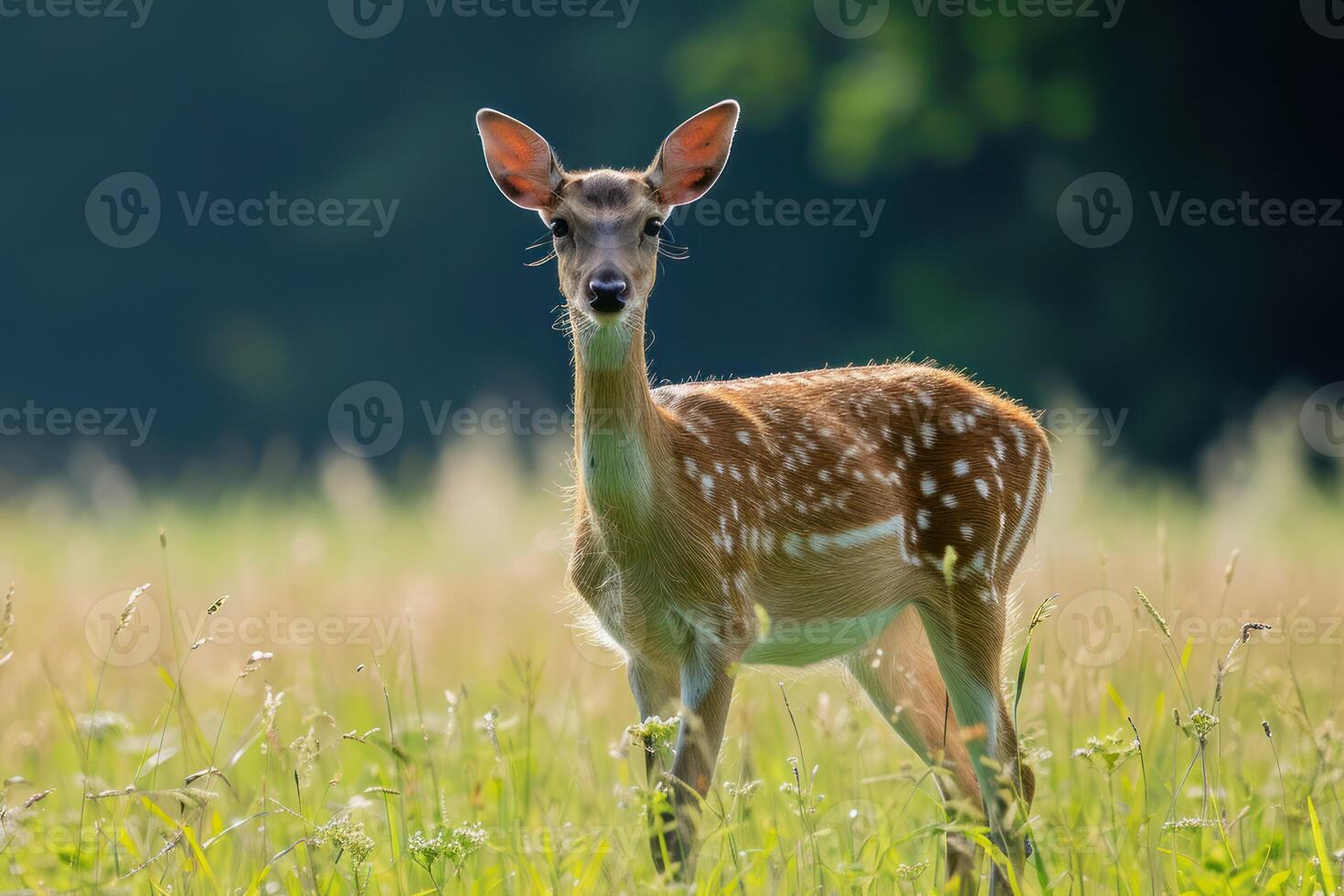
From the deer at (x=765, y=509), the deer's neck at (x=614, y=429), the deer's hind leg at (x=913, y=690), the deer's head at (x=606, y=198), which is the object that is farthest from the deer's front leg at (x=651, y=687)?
the deer's head at (x=606, y=198)

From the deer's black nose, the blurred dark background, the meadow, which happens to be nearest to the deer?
the deer's black nose

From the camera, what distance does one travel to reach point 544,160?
504 cm

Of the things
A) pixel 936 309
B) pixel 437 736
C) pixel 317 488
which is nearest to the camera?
pixel 437 736

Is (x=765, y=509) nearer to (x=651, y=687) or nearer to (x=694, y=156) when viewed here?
(x=651, y=687)

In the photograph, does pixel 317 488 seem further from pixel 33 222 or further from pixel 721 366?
pixel 33 222

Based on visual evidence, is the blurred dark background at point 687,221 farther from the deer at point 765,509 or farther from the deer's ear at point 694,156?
the deer's ear at point 694,156

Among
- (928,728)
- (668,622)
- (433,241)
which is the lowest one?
(928,728)

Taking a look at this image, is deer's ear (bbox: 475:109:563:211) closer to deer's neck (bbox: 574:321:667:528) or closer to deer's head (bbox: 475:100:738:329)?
deer's head (bbox: 475:100:738:329)

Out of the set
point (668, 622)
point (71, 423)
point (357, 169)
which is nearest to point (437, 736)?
point (668, 622)

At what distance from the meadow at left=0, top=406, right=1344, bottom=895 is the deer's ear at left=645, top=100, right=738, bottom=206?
1451mm

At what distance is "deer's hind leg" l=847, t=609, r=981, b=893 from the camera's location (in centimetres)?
525

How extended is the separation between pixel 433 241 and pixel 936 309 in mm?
9313

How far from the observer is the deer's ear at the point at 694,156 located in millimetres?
5117

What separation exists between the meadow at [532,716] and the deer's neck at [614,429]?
57cm
